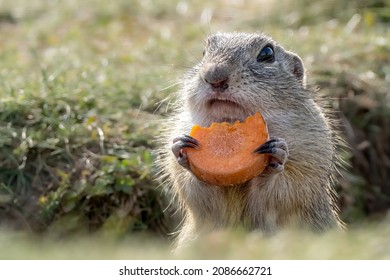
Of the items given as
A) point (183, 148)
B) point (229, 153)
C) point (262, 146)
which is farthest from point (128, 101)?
point (262, 146)

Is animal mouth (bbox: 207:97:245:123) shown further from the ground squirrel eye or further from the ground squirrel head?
the ground squirrel eye

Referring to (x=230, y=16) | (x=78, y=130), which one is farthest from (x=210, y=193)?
(x=230, y=16)

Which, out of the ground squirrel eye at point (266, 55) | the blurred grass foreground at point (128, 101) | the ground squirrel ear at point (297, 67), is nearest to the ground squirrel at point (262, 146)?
the ground squirrel eye at point (266, 55)

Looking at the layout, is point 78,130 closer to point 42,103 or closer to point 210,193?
point 42,103

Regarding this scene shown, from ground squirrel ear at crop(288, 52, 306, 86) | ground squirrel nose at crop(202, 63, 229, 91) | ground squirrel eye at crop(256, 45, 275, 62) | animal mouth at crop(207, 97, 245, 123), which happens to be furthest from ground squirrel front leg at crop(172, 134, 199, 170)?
ground squirrel ear at crop(288, 52, 306, 86)

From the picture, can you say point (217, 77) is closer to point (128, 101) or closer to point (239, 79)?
point (239, 79)
